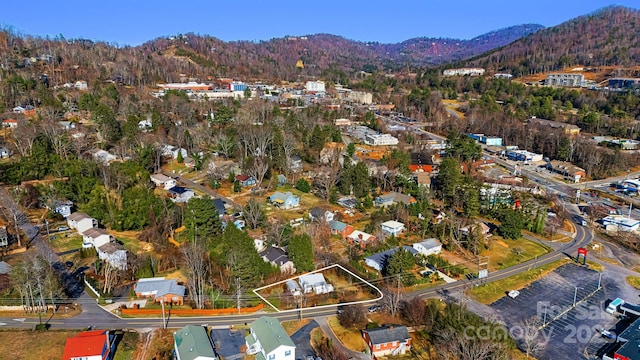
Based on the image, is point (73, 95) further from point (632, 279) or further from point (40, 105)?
point (632, 279)

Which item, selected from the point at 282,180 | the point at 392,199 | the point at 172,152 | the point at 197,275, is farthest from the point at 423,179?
the point at 172,152

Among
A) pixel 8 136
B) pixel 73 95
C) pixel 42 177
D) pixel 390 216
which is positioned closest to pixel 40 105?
pixel 73 95

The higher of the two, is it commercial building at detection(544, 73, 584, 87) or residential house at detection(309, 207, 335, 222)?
commercial building at detection(544, 73, 584, 87)

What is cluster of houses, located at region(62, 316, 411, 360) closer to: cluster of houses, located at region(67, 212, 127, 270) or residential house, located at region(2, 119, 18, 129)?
cluster of houses, located at region(67, 212, 127, 270)

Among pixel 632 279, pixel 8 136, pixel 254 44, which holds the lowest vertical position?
pixel 632 279

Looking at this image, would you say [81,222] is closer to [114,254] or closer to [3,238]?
[3,238]

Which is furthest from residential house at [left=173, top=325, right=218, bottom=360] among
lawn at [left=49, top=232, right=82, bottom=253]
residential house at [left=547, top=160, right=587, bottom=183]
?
residential house at [left=547, top=160, right=587, bottom=183]
